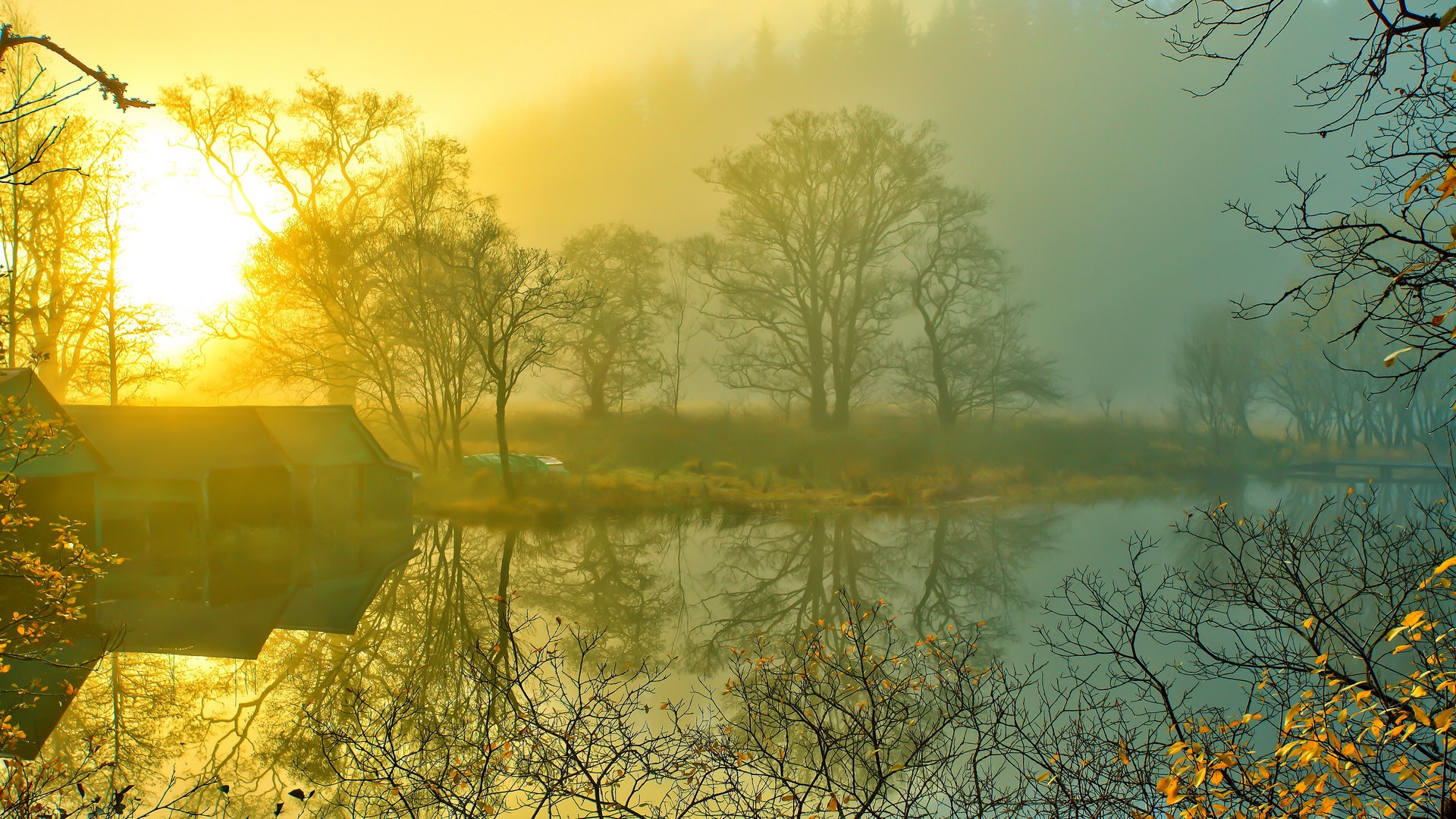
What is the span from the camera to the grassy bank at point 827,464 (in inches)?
1151

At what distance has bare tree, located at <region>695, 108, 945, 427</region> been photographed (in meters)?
35.7

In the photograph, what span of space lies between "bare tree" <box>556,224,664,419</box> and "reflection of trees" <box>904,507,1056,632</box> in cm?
1699

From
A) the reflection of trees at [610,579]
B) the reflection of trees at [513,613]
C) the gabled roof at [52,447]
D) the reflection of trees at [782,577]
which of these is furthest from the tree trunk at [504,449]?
the gabled roof at [52,447]

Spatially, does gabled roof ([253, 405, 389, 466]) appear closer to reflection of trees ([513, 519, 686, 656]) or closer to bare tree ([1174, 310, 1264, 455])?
reflection of trees ([513, 519, 686, 656])

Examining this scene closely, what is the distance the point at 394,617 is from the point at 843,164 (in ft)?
91.4

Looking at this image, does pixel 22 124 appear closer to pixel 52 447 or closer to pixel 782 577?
pixel 52 447

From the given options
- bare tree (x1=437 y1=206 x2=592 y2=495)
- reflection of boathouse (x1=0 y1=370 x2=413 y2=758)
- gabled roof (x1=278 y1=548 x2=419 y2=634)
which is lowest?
gabled roof (x1=278 y1=548 x2=419 y2=634)

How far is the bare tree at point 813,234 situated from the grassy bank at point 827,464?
2506mm

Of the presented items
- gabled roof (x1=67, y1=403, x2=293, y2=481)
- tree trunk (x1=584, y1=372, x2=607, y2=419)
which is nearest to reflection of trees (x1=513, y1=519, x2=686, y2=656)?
gabled roof (x1=67, y1=403, x2=293, y2=481)

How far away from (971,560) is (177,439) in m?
21.5

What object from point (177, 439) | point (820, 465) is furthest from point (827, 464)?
point (177, 439)

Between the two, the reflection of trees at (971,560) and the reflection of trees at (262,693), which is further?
the reflection of trees at (971,560)

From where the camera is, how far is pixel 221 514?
22625mm

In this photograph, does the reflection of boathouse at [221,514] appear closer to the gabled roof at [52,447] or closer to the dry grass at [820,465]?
the gabled roof at [52,447]
